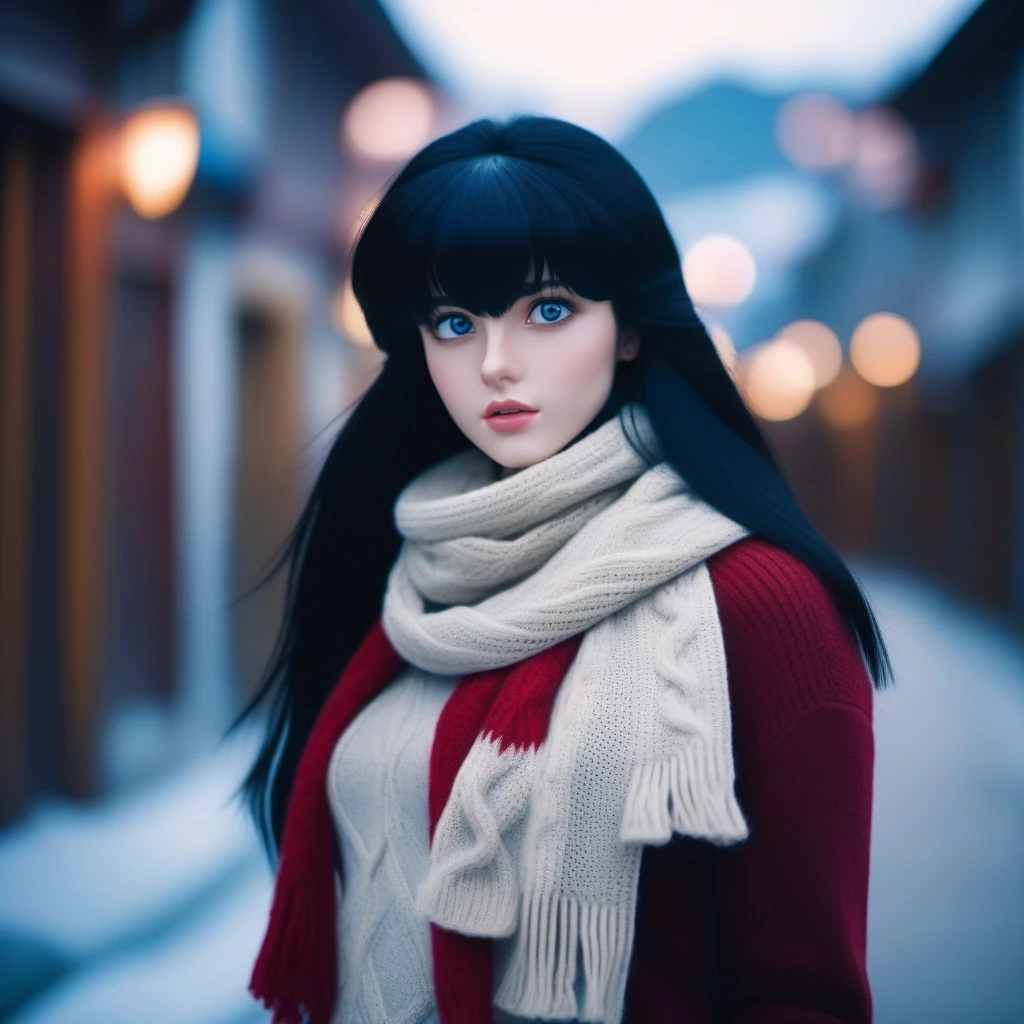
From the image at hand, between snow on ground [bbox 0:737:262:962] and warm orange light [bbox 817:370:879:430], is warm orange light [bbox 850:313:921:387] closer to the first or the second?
warm orange light [bbox 817:370:879:430]

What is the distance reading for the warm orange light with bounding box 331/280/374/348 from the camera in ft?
17.2

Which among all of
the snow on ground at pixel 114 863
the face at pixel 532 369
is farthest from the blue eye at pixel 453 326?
the snow on ground at pixel 114 863

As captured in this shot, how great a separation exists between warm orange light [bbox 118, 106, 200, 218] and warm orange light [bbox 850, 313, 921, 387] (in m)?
8.28

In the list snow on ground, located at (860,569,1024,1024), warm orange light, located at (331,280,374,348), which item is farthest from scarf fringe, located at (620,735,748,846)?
warm orange light, located at (331,280,374,348)

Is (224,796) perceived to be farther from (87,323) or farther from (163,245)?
(163,245)

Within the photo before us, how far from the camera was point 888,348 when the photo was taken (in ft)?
32.5

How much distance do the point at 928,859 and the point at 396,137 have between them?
463 centimetres

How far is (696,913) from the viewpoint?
0.97 m

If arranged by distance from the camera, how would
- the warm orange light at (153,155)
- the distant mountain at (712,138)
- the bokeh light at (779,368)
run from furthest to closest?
1. the bokeh light at (779,368)
2. the distant mountain at (712,138)
3. the warm orange light at (153,155)

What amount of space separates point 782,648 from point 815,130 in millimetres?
7337

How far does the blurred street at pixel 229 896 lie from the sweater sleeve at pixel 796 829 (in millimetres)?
924

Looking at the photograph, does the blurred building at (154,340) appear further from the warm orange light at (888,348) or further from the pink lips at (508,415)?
the warm orange light at (888,348)

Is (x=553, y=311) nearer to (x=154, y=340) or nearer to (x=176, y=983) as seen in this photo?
(x=176, y=983)

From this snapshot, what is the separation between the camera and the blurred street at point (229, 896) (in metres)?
2.44
